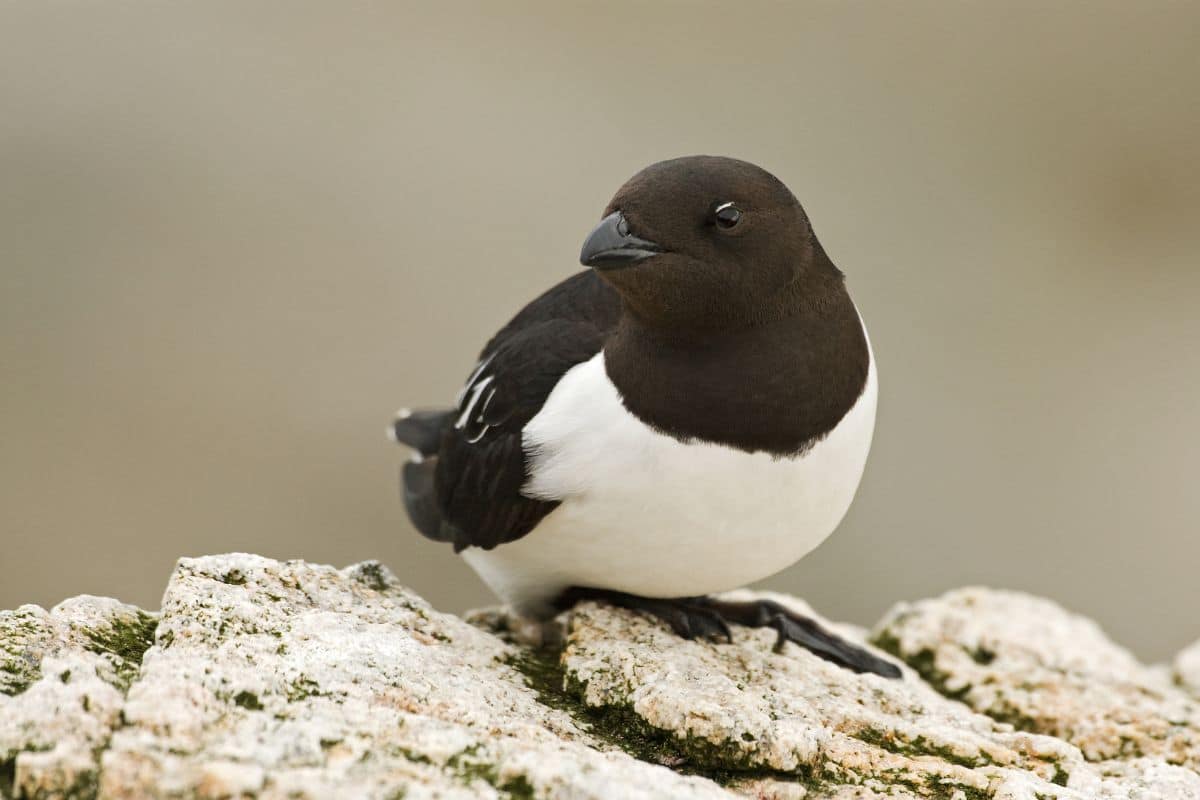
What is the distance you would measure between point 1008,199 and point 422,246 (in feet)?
20.4

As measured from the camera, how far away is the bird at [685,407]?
16.0 ft

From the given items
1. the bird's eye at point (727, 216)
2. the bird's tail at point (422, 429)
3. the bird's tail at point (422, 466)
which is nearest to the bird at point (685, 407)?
the bird's eye at point (727, 216)

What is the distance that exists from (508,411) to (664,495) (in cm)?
86

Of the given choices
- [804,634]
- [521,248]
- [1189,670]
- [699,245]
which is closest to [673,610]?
[804,634]

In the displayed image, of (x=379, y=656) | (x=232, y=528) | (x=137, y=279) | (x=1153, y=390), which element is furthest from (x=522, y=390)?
(x=1153, y=390)

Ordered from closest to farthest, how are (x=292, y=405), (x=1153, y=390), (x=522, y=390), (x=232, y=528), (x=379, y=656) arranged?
1. (x=379, y=656)
2. (x=522, y=390)
3. (x=232, y=528)
4. (x=292, y=405)
5. (x=1153, y=390)

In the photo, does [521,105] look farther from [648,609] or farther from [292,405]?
[648,609]

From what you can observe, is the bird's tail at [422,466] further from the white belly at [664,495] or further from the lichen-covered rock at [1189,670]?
the lichen-covered rock at [1189,670]

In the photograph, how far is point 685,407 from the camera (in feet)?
16.1

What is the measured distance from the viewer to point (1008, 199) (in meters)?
15.0

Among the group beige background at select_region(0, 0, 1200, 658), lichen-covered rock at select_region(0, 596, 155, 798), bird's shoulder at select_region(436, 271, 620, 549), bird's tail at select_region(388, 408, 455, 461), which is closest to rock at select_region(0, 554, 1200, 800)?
lichen-covered rock at select_region(0, 596, 155, 798)

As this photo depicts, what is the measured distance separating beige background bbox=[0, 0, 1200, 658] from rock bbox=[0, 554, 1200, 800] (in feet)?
17.3

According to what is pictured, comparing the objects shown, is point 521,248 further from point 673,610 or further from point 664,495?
point 664,495

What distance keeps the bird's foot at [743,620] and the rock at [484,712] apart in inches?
3.9
